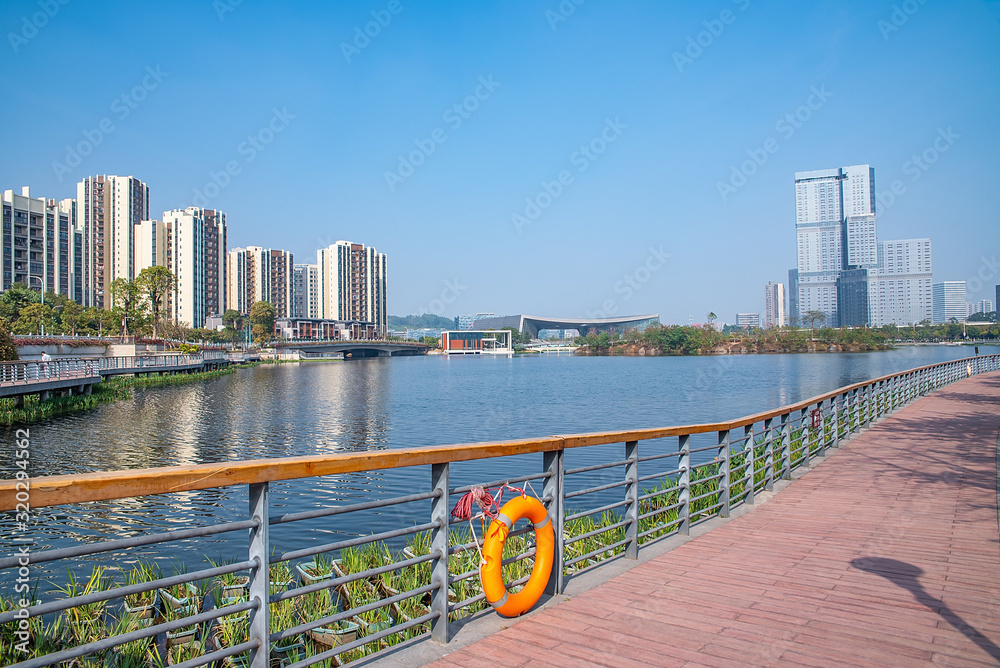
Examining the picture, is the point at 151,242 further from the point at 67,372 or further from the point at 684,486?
the point at 684,486

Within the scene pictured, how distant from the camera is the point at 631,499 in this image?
6.11 m

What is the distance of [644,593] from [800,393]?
40.4 m

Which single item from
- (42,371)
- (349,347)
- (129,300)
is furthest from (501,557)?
(349,347)

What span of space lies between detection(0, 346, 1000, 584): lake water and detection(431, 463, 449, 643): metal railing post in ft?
24.8

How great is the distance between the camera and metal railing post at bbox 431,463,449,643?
4.08 meters

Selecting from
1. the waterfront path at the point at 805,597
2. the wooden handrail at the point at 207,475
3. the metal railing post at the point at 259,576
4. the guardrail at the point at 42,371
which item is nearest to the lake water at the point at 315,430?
the guardrail at the point at 42,371

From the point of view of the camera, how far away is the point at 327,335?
654 feet

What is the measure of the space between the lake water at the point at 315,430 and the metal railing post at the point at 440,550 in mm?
7545

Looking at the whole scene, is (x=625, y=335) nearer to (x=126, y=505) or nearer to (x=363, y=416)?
(x=363, y=416)

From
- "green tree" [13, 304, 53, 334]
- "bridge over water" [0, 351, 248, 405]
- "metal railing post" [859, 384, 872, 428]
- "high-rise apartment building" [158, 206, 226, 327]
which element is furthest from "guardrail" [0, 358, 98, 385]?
"high-rise apartment building" [158, 206, 226, 327]

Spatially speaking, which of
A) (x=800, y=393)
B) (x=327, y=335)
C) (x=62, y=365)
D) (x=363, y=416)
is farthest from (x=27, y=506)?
(x=327, y=335)

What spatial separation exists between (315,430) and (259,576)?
24720 mm

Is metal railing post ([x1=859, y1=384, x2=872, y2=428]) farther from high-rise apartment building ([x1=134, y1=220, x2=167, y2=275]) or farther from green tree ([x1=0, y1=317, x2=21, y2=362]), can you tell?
high-rise apartment building ([x1=134, y1=220, x2=167, y2=275])

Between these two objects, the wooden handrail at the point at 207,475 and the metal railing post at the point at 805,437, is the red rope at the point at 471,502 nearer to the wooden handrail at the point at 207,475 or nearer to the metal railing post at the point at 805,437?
the wooden handrail at the point at 207,475
